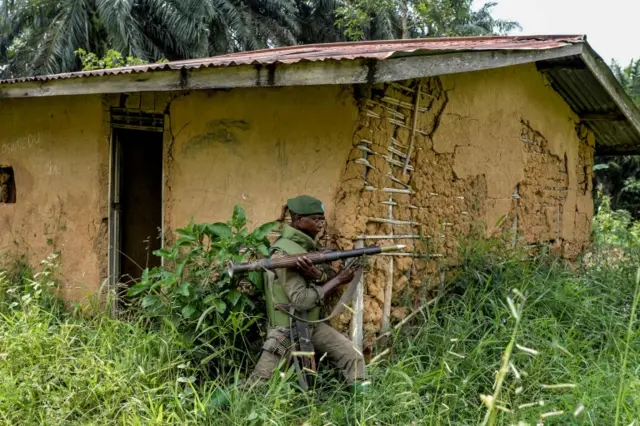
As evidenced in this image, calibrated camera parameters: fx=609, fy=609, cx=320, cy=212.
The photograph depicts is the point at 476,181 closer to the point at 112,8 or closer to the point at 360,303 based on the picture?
the point at 360,303

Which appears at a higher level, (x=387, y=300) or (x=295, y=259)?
(x=295, y=259)

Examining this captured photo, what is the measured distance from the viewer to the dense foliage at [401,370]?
3250 millimetres

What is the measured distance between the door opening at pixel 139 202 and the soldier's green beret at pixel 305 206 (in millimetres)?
2582

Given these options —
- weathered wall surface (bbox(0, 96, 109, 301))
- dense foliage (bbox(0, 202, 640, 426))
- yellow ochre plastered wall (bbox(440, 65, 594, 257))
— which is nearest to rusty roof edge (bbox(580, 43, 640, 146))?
yellow ochre plastered wall (bbox(440, 65, 594, 257))

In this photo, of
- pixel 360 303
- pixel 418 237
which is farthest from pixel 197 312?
pixel 418 237

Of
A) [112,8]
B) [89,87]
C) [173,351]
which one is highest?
[112,8]

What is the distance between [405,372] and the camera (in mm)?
3732

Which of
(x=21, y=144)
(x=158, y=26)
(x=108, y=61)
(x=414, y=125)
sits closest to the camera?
(x=414, y=125)

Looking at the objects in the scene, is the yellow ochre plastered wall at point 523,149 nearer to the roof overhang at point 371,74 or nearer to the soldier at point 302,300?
the roof overhang at point 371,74

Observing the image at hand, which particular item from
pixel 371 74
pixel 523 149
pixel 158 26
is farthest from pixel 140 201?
pixel 158 26

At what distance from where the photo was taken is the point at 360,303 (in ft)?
13.4

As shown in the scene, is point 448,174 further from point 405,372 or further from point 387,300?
point 405,372

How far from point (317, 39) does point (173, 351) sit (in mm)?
18985

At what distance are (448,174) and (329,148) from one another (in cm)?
126
